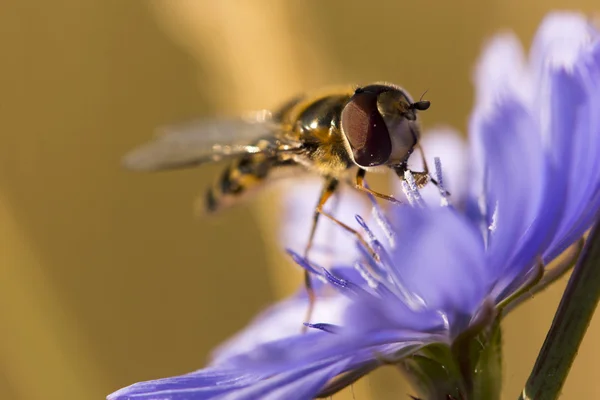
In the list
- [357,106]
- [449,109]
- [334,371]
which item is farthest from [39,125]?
[334,371]

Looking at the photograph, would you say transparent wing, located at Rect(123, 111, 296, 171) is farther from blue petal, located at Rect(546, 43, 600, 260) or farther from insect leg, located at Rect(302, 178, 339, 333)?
blue petal, located at Rect(546, 43, 600, 260)

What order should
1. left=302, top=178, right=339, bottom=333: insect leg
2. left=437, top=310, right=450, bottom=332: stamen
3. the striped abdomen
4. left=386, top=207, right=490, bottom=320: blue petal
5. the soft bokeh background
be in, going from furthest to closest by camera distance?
the soft bokeh background, the striped abdomen, left=302, top=178, right=339, bottom=333: insect leg, left=437, top=310, right=450, bottom=332: stamen, left=386, top=207, right=490, bottom=320: blue petal

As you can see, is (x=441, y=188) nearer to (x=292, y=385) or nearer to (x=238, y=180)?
(x=292, y=385)

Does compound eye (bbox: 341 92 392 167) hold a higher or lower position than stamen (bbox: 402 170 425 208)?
higher

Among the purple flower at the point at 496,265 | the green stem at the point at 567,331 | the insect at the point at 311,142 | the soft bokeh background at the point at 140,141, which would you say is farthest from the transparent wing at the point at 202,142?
the soft bokeh background at the point at 140,141

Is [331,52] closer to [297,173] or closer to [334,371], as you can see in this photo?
[297,173]

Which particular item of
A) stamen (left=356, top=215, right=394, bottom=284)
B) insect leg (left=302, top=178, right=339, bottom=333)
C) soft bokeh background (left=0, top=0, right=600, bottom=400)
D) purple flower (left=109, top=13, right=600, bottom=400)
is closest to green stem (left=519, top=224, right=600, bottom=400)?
purple flower (left=109, top=13, right=600, bottom=400)
